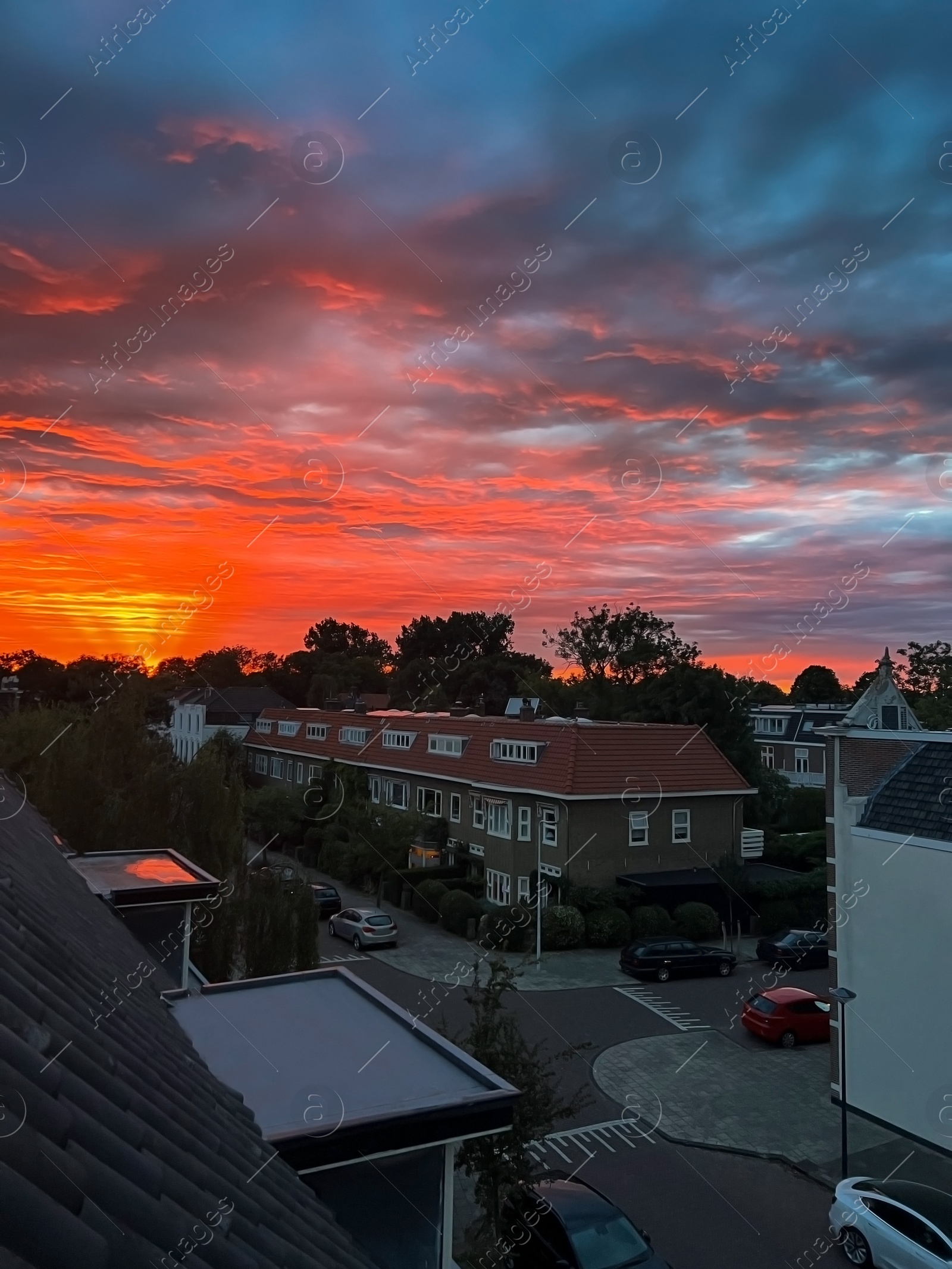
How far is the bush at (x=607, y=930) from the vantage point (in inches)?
1110

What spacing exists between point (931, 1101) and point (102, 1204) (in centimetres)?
1614

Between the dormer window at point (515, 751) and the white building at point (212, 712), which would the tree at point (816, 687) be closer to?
the white building at point (212, 712)

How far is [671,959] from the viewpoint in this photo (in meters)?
25.2

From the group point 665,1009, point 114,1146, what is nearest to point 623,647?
point 665,1009

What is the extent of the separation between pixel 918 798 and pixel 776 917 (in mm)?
17183

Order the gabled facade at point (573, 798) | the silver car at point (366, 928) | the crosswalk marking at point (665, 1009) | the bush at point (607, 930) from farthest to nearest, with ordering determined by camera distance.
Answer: the gabled facade at point (573, 798), the bush at point (607, 930), the silver car at point (366, 928), the crosswalk marking at point (665, 1009)

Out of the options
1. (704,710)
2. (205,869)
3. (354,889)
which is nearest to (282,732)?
(354,889)

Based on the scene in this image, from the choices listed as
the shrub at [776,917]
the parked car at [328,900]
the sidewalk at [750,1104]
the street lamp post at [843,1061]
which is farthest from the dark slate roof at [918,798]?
the parked car at [328,900]

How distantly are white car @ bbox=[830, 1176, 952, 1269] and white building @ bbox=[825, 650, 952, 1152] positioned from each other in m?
2.52

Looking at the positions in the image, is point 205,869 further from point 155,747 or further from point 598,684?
point 598,684

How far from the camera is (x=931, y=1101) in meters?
14.2

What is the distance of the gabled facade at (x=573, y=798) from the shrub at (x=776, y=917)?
275 cm

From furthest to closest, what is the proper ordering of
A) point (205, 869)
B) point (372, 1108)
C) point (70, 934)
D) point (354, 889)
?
point (354, 889) → point (205, 869) → point (372, 1108) → point (70, 934)

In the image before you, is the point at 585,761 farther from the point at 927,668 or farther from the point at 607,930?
the point at 927,668
